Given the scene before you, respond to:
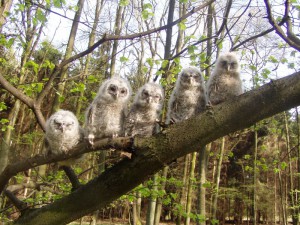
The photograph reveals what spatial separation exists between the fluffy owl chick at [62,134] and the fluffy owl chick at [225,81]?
6.06 feet

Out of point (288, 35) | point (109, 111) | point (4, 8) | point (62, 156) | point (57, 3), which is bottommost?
point (62, 156)

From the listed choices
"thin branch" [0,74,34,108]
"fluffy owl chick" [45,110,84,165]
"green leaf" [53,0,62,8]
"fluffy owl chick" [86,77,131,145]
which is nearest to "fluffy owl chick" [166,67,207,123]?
"fluffy owl chick" [86,77,131,145]

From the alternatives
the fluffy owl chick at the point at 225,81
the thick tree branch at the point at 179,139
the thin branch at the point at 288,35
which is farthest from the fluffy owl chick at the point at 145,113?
the thin branch at the point at 288,35

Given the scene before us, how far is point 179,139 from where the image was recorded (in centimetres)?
283

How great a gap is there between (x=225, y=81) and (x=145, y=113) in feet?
3.52

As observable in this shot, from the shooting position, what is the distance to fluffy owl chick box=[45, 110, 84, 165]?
4348mm

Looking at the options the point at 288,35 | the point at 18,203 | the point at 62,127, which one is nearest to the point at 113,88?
the point at 62,127

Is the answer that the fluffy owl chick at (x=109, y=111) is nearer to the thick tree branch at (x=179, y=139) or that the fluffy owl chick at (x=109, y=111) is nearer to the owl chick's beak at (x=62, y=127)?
the owl chick's beak at (x=62, y=127)

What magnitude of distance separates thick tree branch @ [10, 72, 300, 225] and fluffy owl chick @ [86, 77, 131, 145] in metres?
0.89

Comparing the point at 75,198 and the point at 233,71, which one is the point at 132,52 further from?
the point at 75,198

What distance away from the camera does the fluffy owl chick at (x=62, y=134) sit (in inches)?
171

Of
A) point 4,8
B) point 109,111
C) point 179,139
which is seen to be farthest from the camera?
point 4,8

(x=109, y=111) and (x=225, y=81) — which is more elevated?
(x=225, y=81)

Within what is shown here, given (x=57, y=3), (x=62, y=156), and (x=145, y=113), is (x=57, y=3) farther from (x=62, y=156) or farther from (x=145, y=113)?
(x=62, y=156)
